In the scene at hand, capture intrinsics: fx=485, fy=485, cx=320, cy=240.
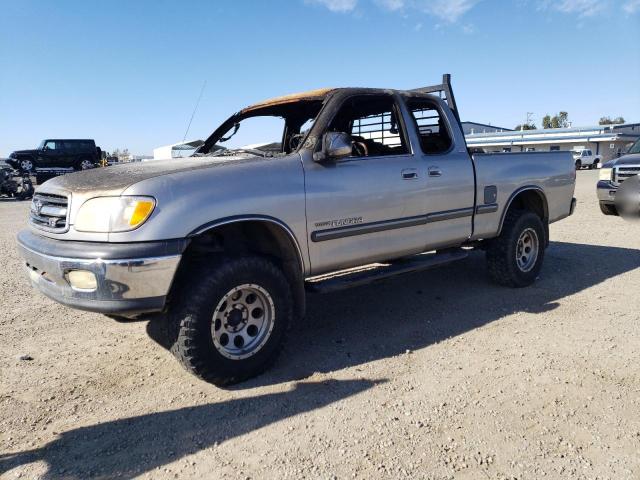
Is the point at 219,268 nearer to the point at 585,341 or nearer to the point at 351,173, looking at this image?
the point at 351,173

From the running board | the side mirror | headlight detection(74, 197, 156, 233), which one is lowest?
the running board

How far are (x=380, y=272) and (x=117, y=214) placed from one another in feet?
7.15

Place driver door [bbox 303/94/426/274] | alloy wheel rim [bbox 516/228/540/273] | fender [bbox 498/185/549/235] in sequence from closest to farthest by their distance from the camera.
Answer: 1. driver door [bbox 303/94/426/274]
2. fender [bbox 498/185/549/235]
3. alloy wheel rim [bbox 516/228/540/273]

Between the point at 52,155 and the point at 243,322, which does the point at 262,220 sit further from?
the point at 52,155

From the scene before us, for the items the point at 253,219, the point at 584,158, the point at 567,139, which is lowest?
the point at 584,158

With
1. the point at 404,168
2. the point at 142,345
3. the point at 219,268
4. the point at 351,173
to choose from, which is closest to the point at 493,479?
the point at 219,268

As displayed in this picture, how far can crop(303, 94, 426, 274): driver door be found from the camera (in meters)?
3.60

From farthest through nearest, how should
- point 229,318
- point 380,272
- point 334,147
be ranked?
point 380,272 < point 334,147 < point 229,318

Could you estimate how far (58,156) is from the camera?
24.7 metres

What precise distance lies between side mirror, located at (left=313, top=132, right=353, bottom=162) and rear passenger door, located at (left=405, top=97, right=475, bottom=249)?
1026mm

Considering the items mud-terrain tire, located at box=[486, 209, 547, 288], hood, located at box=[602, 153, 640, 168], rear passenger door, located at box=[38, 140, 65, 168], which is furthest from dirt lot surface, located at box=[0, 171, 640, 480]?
rear passenger door, located at box=[38, 140, 65, 168]

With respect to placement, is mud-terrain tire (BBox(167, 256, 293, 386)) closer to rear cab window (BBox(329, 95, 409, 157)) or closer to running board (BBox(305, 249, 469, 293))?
running board (BBox(305, 249, 469, 293))

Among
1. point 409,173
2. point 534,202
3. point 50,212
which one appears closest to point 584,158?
point 534,202

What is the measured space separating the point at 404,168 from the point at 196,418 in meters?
2.54
